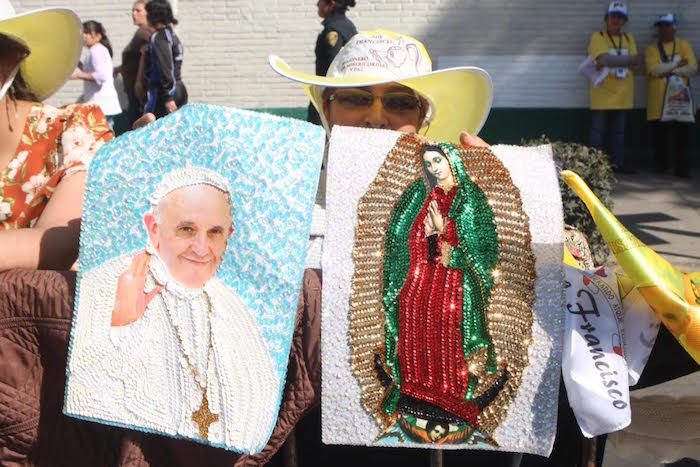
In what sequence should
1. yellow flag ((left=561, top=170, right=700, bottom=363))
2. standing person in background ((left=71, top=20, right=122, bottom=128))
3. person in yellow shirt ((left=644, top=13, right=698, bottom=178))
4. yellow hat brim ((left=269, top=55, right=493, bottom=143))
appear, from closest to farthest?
yellow flag ((left=561, top=170, right=700, bottom=363)) → yellow hat brim ((left=269, top=55, right=493, bottom=143)) → standing person in background ((left=71, top=20, right=122, bottom=128)) → person in yellow shirt ((left=644, top=13, right=698, bottom=178))

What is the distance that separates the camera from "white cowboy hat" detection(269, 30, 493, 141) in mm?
2236

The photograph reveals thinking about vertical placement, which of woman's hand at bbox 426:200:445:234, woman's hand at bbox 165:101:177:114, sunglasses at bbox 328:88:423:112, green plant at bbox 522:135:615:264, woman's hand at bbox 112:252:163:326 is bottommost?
green plant at bbox 522:135:615:264

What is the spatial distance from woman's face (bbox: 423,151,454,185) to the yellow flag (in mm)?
270

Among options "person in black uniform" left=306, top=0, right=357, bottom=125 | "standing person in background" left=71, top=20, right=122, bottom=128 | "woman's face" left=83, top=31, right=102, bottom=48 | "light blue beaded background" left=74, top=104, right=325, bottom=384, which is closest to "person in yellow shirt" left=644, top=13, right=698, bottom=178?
"person in black uniform" left=306, top=0, right=357, bottom=125

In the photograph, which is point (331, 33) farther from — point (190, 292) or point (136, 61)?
point (190, 292)

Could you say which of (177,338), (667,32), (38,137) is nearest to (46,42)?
(38,137)

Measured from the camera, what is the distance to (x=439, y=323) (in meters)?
1.48

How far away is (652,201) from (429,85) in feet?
17.0

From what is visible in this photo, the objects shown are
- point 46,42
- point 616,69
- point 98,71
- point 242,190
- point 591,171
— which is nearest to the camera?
point 242,190

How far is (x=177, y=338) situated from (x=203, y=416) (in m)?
0.16

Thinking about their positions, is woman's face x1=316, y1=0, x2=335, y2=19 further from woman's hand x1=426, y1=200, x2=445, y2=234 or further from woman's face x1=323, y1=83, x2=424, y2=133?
woman's hand x1=426, y1=200, x2=445, y2=234

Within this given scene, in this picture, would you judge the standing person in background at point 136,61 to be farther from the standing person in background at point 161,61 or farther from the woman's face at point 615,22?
the woman's face at point 615,22

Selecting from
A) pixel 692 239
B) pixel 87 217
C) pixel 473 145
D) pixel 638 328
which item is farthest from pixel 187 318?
pixel 692 239

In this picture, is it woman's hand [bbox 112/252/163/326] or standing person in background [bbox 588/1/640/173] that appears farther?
standing person in background [bbox 588/1/640/173]
